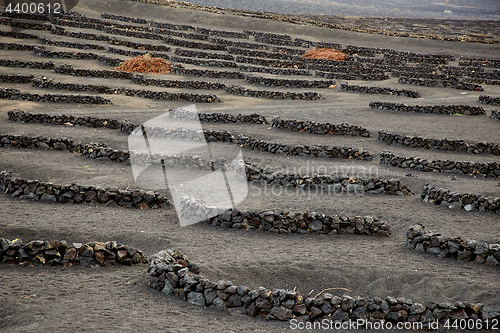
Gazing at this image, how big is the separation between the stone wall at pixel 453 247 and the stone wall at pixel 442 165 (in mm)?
6375

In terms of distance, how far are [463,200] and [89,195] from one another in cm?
968

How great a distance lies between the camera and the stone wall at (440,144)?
16.6 metres

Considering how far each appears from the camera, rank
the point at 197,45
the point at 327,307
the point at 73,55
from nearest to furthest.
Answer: the point at 327,307
the point at 73,55
the point at 197,45

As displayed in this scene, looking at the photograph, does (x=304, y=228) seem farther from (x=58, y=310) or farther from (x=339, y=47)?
(x=339, y=47)

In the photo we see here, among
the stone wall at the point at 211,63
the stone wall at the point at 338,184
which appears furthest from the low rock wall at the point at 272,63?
the stone wall at the point at 338,184

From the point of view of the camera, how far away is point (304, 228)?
31.4 ft

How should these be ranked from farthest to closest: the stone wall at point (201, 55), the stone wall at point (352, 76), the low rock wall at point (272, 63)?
the stone wall at point (201, 55), the low rock wall at point (272, 63), the stone wall at point (352, 76)

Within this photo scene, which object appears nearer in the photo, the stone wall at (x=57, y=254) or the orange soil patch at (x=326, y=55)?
the stone wall at (x=57, y=254)

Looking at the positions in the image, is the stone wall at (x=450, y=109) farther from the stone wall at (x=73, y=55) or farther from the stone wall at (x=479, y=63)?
the stone wall at (x=479, y=63)

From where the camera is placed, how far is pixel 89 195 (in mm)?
10648

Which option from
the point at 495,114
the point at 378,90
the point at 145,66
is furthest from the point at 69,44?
the point at 495,114

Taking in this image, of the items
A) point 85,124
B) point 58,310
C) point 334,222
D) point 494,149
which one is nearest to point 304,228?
point 334,222

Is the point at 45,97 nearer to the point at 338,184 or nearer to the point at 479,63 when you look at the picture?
the point at 338,184

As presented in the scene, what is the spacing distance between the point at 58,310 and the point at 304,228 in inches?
213
